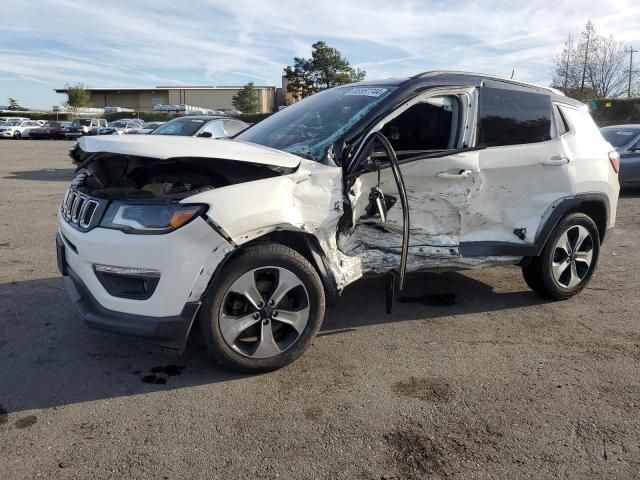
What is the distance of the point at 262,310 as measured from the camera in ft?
11.2

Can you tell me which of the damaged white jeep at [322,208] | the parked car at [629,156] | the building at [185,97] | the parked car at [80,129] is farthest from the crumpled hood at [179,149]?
the building at [185,97]

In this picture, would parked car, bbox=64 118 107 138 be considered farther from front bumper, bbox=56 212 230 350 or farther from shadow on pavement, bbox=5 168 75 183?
front bumper, bbox=56 212 230 350

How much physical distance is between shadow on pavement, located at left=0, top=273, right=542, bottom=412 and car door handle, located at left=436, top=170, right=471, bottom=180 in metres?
1.19

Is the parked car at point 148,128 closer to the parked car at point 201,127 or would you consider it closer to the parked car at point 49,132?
the parked car at point 201,127

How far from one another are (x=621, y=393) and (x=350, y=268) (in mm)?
1872

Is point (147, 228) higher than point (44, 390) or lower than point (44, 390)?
higher

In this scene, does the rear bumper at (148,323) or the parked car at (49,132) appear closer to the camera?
the rear bumper at (148,323)

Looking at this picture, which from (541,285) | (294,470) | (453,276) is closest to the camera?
(294,470)

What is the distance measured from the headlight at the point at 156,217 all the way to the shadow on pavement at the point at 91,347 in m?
0.99

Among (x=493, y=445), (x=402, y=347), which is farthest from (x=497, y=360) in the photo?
(x=493, y=445)

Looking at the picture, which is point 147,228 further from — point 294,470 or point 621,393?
point 621,393

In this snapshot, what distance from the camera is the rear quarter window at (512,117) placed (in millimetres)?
4445

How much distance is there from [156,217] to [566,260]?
3652 mm

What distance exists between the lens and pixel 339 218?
3686mm
